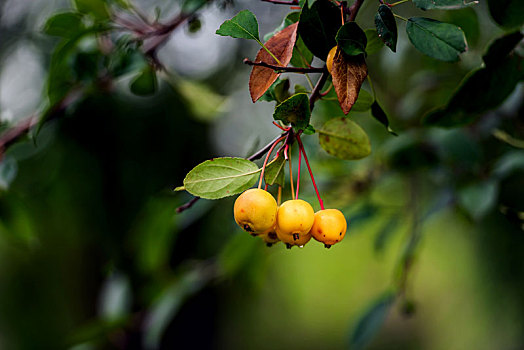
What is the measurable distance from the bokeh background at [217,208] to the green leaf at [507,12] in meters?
0.07

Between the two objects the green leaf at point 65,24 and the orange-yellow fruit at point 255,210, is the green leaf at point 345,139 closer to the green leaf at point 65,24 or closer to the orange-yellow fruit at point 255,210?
the orange-yellow fruit at point 255,210

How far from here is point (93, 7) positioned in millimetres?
826

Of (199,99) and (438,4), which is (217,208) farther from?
(438,4)

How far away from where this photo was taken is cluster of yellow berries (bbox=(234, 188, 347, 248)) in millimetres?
387

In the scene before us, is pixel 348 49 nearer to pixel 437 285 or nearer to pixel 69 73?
pixel 69 73

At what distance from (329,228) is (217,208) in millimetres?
1387

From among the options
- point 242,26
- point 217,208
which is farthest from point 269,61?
point 217,208

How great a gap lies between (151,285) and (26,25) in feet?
4.45

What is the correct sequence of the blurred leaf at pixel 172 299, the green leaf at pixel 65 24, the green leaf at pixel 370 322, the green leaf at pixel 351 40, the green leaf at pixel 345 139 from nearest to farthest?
the green leaf at pixel 351 40 → the green leaf at pixel 345 139 → the green leaf at pixel 65 24 → the green leaf at pixel 370 322 → the blurred leaf at pixel 172 299

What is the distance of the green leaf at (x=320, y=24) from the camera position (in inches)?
16.0

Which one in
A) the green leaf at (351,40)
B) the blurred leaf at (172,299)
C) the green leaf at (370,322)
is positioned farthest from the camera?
the blurred leaf at (172,299)

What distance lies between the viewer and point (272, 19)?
2.26 m

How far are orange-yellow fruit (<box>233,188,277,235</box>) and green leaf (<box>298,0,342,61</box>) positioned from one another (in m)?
0.15

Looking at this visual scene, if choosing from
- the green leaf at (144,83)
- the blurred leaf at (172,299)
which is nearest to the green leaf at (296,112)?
the green leaf at (144,83)
